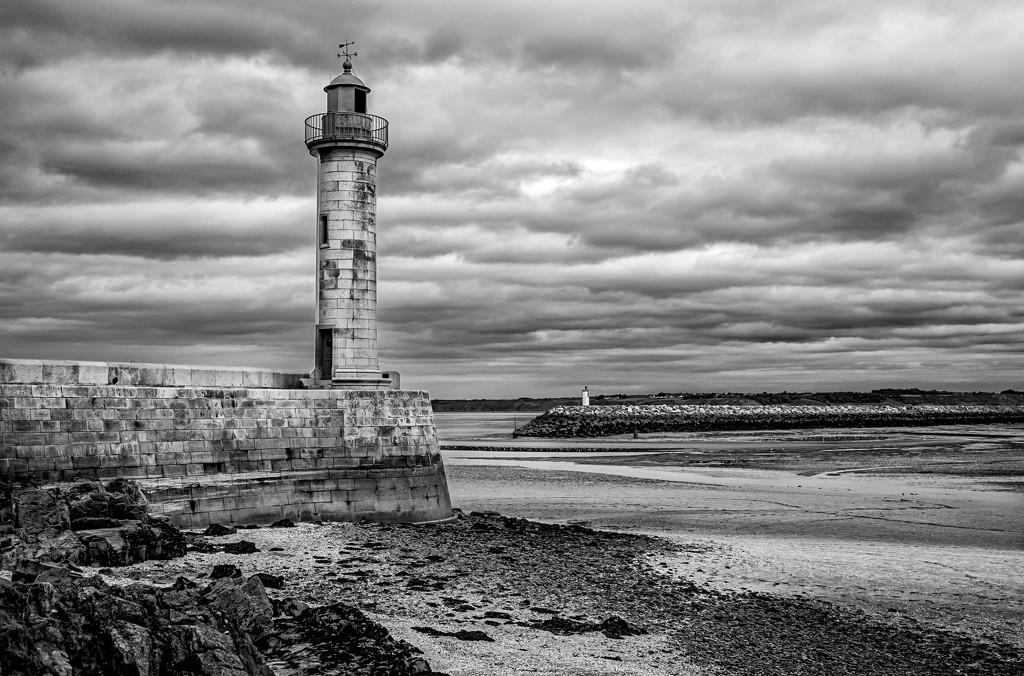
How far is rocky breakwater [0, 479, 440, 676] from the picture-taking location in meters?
5.03

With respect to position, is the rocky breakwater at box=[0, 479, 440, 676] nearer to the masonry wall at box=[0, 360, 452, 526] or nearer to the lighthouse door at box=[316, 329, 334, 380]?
the masonry wall at box=[0, 360, 452, 526]

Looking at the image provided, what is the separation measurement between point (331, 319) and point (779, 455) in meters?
19.7

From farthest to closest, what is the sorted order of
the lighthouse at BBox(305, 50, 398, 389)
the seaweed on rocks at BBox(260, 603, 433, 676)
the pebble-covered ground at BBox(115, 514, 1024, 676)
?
the lighthouse at BBox(305, 50, 398, 389) < the pebble-covered ground at BBox(115, 514, 1024, 676) < the seaweed on rocks at BBox(260, 603, 433, 676)

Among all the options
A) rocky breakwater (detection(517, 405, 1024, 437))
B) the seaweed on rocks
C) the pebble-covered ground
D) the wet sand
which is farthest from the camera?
rocky breakwater (detection(517, 405, 1024, 437))

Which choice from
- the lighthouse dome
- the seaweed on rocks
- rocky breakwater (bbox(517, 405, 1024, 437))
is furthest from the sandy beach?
rocky breakwater (bbox(517, 405, 1024, 437))

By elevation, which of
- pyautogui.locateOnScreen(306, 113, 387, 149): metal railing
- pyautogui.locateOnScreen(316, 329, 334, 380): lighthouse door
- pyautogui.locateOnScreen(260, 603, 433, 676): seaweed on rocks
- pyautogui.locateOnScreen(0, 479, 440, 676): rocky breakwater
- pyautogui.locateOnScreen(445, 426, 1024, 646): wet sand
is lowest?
pyautogui.locateOnScreen(445, 426, 1024, 646): wet sand

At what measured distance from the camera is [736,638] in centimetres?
798

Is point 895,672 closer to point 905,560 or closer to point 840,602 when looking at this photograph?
point 840,602

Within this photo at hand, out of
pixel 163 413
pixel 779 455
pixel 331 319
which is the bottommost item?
pixel 779 455

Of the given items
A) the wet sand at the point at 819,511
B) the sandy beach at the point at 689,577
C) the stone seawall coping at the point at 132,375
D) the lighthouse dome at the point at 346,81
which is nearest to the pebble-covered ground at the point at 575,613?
the sandy beach at the point at 689,577

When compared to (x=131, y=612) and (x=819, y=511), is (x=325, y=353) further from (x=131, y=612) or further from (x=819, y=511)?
(x=131, y=612)

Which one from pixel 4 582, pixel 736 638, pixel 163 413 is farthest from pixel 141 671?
pixel 163 413

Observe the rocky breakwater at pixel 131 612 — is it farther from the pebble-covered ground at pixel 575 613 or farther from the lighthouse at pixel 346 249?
the lighthouse at pixel 346 249

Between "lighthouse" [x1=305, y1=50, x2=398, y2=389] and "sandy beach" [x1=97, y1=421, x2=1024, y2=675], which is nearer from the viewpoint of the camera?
"sandy beach" [x1=97, y1=421, x2=1024, y2=675]
